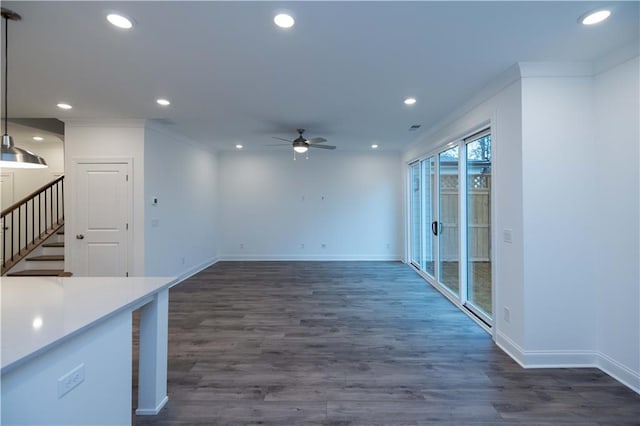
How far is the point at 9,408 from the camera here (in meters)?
1.12

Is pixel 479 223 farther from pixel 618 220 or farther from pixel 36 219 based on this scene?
pixel 36 219

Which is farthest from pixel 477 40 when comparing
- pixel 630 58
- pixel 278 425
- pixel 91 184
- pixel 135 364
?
pixel 91 184

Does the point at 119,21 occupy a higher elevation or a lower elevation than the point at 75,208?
higher

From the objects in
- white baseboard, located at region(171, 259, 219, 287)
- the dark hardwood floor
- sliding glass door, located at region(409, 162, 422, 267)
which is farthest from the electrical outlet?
sliding glass door, located at region(409, 162, 422, 267)

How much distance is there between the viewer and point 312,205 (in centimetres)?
787

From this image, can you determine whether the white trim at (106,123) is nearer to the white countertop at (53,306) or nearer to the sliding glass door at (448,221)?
the white countertop at (53,306)

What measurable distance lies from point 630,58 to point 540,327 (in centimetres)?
238

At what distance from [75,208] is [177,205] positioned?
5.00ft

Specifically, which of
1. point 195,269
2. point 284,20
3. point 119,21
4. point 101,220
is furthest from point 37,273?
point 284,20

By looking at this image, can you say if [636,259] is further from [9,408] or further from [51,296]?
[51,296]

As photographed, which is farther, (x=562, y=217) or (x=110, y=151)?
(x=110, y=151)

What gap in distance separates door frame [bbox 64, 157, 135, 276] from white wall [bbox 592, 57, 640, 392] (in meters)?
5.81

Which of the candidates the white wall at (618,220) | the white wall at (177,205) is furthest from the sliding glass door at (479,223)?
the white wall at (177,205)

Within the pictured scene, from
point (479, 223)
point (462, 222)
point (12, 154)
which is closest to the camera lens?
point (12, 154)
